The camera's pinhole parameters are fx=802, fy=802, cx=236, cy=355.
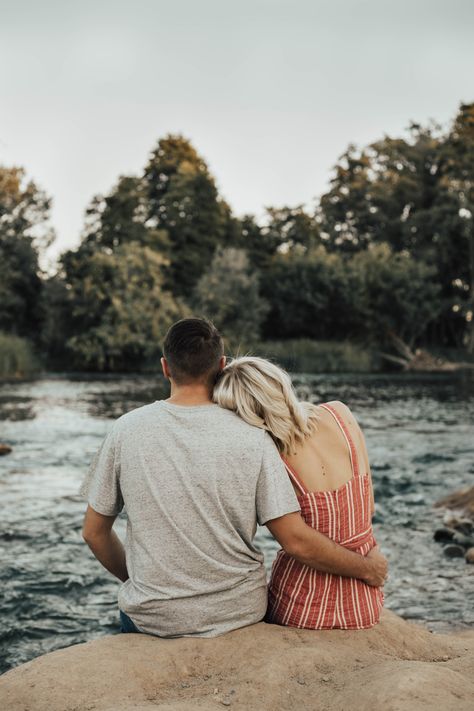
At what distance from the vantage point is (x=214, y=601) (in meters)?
3.28

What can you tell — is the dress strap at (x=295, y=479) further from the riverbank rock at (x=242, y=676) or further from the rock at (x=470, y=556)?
the rock at (x=470, y=556)

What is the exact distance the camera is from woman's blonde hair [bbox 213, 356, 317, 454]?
3.24 metres

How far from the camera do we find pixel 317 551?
3.27 m

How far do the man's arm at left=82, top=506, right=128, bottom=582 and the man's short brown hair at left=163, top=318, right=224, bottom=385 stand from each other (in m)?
0.66

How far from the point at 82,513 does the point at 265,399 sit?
21.6 feet

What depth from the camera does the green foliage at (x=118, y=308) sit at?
136ft

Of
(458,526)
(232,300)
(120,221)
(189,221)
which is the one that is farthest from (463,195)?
(458,526)

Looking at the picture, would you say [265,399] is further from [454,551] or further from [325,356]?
[325,356]

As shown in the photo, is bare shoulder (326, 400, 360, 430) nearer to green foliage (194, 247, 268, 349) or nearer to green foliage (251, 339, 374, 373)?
green foliage (251, 339, 374, 373)

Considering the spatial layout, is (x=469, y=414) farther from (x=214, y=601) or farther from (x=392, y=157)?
(x=392, y=157)

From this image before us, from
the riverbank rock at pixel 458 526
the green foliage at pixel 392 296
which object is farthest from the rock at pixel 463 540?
the green foliage at pixel 392 296

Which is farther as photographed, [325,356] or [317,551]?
[325,356]

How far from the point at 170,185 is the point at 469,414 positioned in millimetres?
35498

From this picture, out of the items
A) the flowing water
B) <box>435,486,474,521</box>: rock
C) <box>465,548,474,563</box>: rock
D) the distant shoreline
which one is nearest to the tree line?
the distant shoreline
